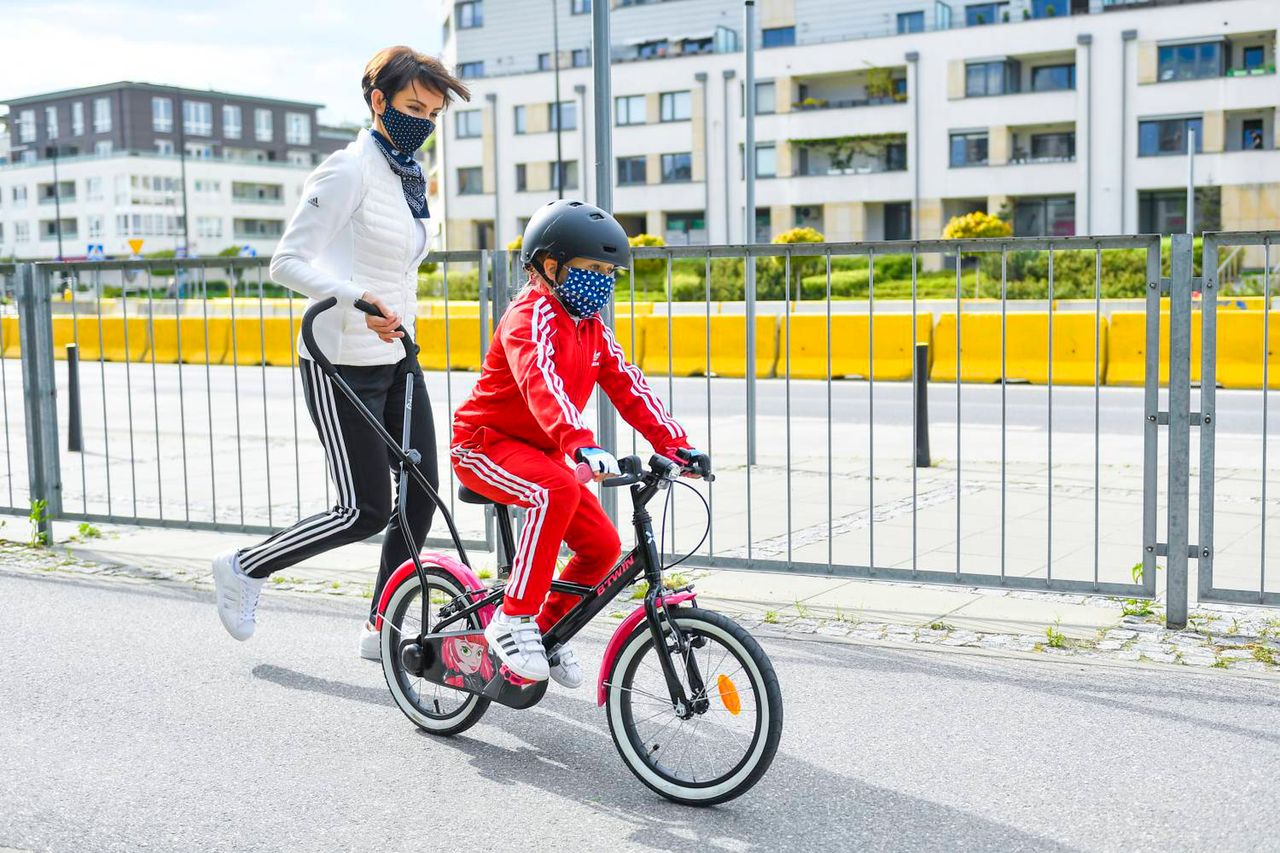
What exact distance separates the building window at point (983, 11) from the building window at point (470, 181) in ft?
78.1

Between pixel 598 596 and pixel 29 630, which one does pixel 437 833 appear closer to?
pixel 598 596

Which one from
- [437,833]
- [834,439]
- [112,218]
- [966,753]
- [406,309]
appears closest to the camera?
[437,833]

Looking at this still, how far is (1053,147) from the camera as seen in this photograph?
55.7 metres

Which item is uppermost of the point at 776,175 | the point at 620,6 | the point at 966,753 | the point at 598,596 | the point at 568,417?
the point at 620,6

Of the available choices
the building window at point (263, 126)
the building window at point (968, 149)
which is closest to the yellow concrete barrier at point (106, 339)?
the building window at point (968, 149)

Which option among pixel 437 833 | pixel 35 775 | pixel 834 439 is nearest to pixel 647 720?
pixel 437 833

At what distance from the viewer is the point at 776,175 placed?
202 ft

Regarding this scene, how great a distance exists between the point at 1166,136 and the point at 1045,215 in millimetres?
5817

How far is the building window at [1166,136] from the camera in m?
51.6

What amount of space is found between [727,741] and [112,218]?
102512mm

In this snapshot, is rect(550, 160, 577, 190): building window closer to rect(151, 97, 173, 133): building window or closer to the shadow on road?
rect(151, 97, 173, 133): building window

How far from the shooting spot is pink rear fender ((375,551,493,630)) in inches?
183

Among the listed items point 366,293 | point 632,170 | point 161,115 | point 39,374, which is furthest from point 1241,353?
point 161,115

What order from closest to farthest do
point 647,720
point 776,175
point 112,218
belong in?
point 647,720, point 776,175, point 112,218
